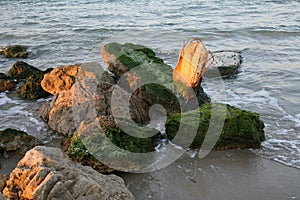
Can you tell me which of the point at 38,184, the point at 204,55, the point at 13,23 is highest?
the point at 204,55

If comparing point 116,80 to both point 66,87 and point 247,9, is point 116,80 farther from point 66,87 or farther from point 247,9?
point 247,9

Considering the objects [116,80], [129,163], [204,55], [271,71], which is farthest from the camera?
[271,71]

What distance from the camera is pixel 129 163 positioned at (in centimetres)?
506

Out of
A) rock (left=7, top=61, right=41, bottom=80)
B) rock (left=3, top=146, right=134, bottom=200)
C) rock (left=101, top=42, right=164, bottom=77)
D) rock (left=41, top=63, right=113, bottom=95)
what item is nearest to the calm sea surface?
rock (left=41, top=63, right=113, bottom=95)

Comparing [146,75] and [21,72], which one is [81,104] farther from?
[21,72]

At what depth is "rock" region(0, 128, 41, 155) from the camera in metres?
5.54

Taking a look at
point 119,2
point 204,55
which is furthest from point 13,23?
point 204,55

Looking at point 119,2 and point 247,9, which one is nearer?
point 247,9

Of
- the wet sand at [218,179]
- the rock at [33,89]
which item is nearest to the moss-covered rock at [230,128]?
the wet sand at [218,179]

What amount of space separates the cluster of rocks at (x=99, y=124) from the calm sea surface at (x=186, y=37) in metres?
0.52

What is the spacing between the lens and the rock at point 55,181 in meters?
3.37

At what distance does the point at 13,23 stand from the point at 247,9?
1408 centimetres

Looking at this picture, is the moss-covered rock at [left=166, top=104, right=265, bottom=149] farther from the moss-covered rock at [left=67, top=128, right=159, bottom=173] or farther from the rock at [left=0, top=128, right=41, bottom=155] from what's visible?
the rock at [left=0, top=128, right=41, bottom=155]

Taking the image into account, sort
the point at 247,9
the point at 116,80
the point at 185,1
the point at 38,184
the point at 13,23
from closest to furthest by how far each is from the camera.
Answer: the point at 38,184 < the point at 116,80 < the point at 13,23 < the point at 247,9 < the point at 185,1
